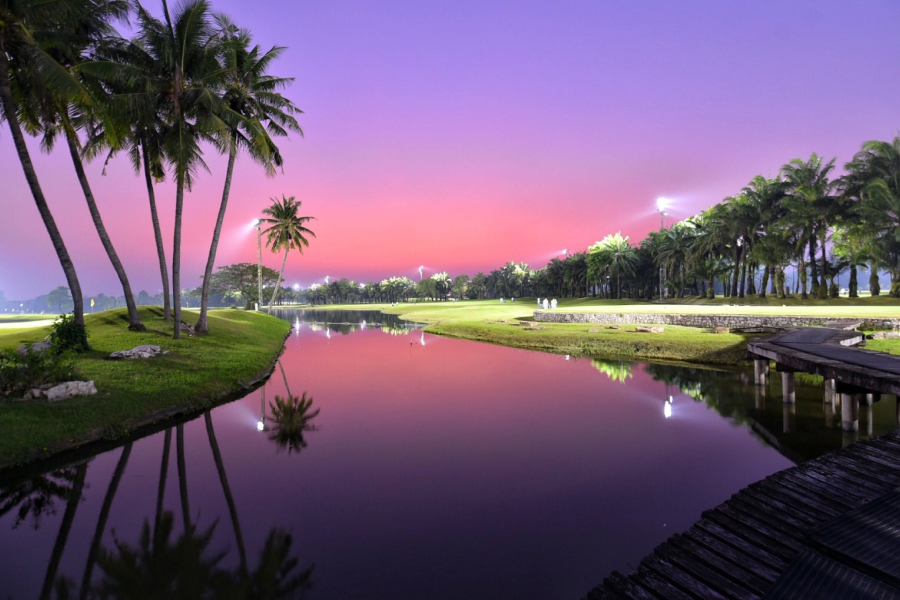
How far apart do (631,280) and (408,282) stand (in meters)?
110

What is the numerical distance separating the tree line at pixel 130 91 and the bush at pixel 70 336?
1.03m

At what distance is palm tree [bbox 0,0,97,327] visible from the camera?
1525 centimetres

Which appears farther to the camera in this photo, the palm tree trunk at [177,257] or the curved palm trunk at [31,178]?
the palm tree trunk at [177,257]

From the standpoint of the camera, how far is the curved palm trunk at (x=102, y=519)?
20.8ft

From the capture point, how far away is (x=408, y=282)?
18500cm

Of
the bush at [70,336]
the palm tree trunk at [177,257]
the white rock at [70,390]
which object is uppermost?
the palm tree trunk at [177,257]

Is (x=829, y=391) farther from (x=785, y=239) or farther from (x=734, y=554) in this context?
(x=785, y=239)

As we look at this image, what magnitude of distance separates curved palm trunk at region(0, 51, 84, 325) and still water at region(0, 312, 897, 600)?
1032cm

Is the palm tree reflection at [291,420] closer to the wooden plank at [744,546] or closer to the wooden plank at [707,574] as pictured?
the wooden plank at [707,574]

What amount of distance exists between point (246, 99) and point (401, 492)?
26682 millimetres

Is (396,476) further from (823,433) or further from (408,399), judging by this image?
(823,433)

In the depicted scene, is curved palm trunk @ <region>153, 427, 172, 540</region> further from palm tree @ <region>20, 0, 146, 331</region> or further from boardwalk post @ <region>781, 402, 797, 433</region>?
boardwalk post @ <region>781, 402, 797, 433</region>

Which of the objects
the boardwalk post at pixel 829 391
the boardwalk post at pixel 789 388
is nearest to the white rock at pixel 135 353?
the boardwalk post at pixel 789 388

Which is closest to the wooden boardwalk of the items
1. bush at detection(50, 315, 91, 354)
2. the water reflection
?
the water reflection
